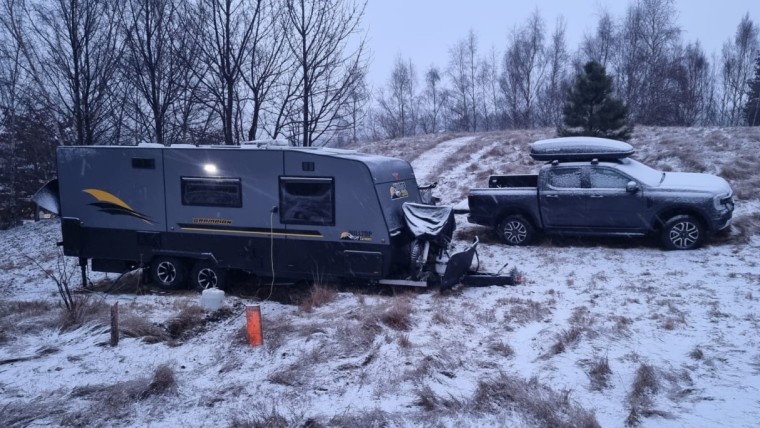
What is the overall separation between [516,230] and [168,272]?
734 centimetres

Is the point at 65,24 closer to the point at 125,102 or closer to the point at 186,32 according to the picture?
the point at 125,102

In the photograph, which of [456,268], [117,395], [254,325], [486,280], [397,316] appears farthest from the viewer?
[486,280]

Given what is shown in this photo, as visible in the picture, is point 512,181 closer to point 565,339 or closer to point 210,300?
point 565,339

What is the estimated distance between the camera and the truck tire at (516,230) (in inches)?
478

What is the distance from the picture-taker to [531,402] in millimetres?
4695

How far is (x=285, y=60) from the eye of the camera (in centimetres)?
1303

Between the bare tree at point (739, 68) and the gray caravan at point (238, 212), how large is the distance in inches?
1917

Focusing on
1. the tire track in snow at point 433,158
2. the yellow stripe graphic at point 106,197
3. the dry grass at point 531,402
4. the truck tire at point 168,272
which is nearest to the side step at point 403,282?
the dry grass at point 531,402

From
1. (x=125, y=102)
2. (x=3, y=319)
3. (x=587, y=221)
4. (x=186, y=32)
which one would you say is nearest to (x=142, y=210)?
(x=3, y=319)

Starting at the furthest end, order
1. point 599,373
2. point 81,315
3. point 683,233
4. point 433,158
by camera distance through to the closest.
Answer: point 433,158
point 683,233
point 81,315
point 599,373

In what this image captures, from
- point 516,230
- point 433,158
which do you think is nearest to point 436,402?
point 516,230

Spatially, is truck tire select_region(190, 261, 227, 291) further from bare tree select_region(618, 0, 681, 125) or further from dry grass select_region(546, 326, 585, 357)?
bare tree select_region(618, 0, 681, 125)

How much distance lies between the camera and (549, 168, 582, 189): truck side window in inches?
456

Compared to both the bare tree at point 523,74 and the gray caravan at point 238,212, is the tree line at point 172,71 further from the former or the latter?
the bare tree at point 523,74
